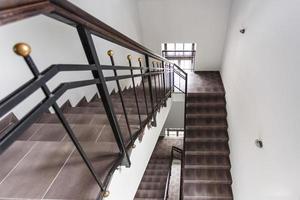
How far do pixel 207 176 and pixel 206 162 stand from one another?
0.28 m

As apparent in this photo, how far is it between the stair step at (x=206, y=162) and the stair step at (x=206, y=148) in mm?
80

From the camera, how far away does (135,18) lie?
15.2ft

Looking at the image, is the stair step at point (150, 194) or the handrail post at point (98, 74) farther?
the stair step at point (150, 194)

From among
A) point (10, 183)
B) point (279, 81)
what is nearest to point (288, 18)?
point (279, 81)

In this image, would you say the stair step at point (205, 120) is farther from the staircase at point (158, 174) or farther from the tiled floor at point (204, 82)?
the staircase at point (158, 174)

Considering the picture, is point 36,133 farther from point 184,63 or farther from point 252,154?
point 184,63

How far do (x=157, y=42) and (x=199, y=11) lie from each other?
4.50 ft

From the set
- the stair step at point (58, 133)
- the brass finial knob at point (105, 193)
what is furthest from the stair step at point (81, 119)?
the brass finial knob at point (105, 193)

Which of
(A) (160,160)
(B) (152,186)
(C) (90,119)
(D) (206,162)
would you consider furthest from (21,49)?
(A) (160,160)

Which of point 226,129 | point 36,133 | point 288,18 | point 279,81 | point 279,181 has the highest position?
point 288,18

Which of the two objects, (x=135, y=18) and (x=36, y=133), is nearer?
(x=36, y=133)

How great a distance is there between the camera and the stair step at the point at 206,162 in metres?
3.66

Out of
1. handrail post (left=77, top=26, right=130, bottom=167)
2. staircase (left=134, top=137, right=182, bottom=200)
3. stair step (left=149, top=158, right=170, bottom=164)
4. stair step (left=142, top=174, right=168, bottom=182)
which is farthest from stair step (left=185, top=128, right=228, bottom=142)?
handrail post (left=77, top=26, right=130, bottom=167)

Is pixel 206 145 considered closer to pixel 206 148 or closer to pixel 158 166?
pixel 206 148
